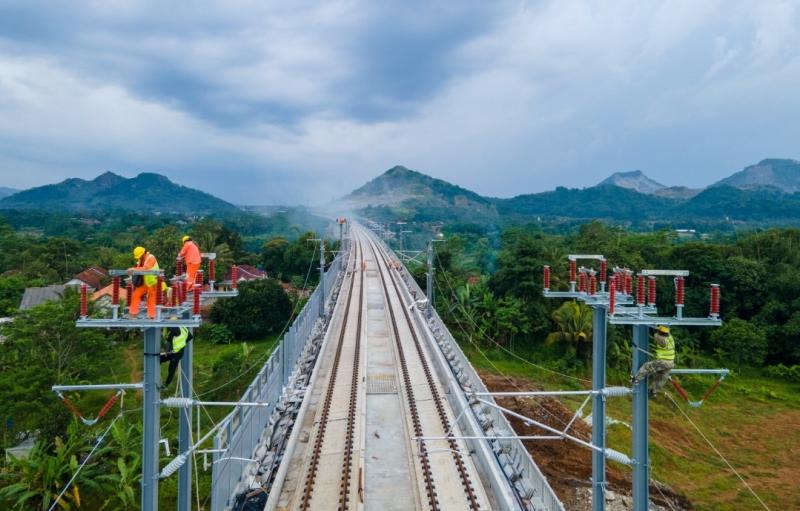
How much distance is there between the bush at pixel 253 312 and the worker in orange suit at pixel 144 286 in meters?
26.4

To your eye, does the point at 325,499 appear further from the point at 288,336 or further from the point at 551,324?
the point at 551,324

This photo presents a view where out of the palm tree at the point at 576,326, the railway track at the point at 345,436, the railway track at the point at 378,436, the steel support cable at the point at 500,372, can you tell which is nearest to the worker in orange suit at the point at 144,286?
the railway track at the point at 378,436

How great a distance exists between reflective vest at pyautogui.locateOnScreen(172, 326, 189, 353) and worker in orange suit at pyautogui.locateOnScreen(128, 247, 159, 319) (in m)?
0.78

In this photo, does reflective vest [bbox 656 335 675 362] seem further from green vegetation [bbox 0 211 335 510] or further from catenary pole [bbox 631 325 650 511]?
green vegetation [bbox 0 211 335 510]

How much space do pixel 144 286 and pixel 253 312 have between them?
88.1 feet

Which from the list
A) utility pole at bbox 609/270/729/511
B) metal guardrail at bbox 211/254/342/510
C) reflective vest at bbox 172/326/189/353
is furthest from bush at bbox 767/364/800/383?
reflective vest at bbox 172/326/189/353

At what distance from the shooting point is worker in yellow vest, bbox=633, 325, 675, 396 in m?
7.23

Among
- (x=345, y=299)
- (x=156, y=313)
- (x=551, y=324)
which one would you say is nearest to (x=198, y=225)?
(x=345, y=299)

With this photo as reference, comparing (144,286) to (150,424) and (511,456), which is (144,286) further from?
(511,456)

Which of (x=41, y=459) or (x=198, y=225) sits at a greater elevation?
(x=198, y=225)

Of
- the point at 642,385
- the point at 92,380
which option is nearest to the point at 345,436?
the point at 642,385

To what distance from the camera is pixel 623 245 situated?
1597 inches

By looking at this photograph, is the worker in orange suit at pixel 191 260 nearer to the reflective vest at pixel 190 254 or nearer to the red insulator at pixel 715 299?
the reflective vest at pixel 190 254

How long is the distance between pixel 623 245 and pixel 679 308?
117 feet
